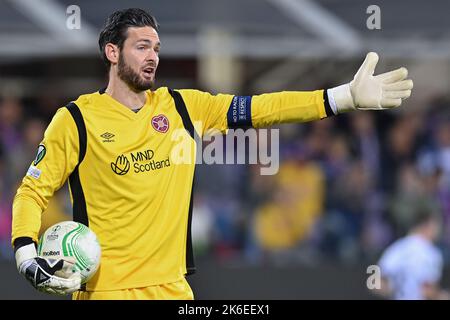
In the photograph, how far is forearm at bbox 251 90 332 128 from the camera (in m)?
5.96

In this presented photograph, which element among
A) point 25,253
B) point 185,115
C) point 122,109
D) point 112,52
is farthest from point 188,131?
point 25,253

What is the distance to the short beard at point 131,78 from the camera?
6023 millimetres

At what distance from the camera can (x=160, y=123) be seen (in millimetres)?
6082

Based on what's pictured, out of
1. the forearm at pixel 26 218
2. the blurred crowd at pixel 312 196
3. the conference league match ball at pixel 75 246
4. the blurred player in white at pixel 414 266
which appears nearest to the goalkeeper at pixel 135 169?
the forearm at pixel 26 218

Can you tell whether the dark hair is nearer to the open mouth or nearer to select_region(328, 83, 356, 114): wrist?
the open mouth

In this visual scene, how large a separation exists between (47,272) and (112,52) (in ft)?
4.53

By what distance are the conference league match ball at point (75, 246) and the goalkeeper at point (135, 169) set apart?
0.11m

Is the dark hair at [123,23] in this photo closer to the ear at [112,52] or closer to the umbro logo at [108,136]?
the ear at [112,52]

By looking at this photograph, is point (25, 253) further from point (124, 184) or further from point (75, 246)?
point (124, 184)

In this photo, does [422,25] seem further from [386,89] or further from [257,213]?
[386,89]

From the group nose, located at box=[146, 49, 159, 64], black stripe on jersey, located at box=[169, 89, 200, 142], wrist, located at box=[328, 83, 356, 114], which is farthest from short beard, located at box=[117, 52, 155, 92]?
wrist, located at box=[328, 83, 356, 114]
